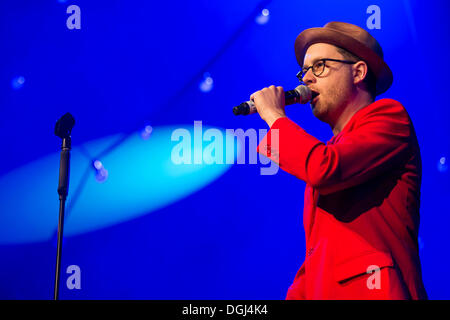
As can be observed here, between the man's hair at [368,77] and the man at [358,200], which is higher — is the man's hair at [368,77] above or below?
above

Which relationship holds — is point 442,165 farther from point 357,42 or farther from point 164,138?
point 164,138

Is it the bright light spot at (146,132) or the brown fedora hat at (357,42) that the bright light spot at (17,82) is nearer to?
the bright light spot at (146,132)

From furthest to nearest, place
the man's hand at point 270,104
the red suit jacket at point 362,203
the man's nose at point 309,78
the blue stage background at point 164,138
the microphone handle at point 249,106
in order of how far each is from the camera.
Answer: the blue stage background at point 164,138
the man's nose at point 309,78
the microphone handle at point 249,106
the man's hand at point 270,104
the red suit jacket at point 362,203

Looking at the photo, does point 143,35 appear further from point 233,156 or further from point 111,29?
point 233,156

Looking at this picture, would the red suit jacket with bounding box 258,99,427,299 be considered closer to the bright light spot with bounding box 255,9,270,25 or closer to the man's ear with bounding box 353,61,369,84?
the man's ear with bounding box 353,61,369,84

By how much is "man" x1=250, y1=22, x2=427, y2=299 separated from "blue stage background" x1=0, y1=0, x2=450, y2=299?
40.1 inches

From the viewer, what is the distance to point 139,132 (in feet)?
8.67

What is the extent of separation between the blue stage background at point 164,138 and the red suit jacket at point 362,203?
109 centimetres

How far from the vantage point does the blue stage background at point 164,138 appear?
2.55 metres

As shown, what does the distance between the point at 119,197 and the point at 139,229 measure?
0.62ft

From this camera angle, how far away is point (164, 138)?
2.62 metres

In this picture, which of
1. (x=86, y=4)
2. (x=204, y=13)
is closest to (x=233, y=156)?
(x=204, y=13)

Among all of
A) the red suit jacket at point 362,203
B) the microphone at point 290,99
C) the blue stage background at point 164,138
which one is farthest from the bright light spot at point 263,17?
the red suit jacket at point 362,203
